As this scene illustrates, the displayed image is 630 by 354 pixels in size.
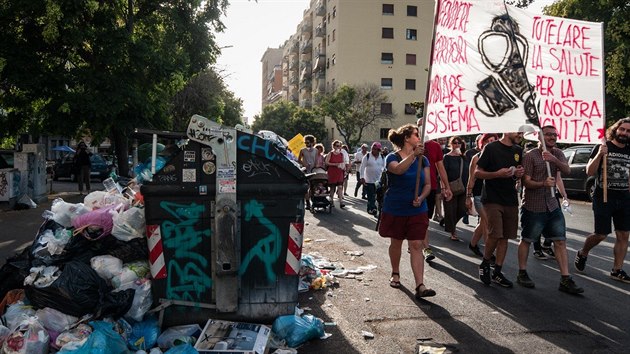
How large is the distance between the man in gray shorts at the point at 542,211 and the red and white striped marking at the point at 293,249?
2.85 m

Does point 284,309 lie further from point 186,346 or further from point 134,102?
point 134,102

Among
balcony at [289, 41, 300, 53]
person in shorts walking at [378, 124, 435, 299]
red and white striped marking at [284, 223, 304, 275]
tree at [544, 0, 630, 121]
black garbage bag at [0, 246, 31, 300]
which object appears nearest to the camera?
red and white striped marking at [284, 223, 304, 275]

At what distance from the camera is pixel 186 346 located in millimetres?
3490

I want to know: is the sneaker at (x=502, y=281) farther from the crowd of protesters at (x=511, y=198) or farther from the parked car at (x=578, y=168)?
the parked car at (x=578, y=168)

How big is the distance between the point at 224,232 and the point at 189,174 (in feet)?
1.75

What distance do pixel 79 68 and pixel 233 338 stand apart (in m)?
14.6

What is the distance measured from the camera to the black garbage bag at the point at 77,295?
12.0 feet

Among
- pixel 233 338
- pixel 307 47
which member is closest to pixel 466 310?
pixel 233 338

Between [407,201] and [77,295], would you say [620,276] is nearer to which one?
[407,201]

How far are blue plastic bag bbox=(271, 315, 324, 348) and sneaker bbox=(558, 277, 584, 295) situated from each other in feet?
9.52

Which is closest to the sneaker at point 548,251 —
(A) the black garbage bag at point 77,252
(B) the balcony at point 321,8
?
(A) the black garbage bag at point 77,252

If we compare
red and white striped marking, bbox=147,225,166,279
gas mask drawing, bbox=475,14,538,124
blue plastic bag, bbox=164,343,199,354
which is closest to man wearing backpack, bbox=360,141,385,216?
gas mask drawing, bbox=475,14,538,124

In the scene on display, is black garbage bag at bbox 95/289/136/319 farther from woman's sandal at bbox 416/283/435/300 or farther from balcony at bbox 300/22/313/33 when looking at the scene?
balcony at bbox 300/22/313/33

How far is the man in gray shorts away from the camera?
213 inches
